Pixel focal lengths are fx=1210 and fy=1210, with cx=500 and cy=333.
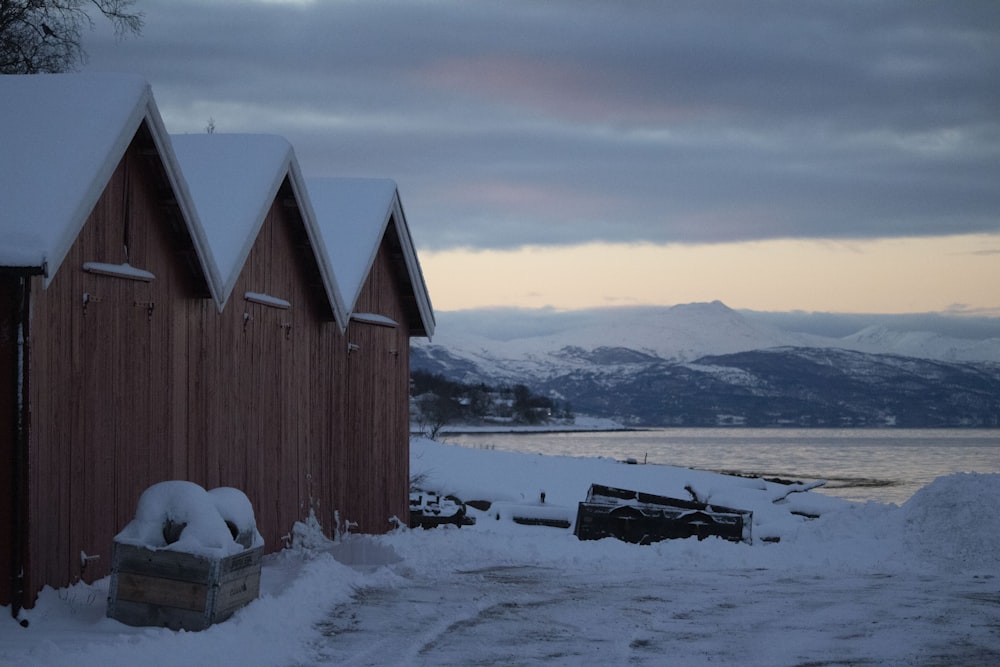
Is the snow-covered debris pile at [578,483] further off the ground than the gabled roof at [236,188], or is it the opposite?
the gabled roof at [236,188]

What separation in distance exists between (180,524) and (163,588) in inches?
23.5

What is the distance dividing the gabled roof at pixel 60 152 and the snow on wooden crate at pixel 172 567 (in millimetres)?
2376

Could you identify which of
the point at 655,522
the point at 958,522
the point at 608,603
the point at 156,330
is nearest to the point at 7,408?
the point at 156,330

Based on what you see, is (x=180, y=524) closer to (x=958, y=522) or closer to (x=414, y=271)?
(x=414, y=271)

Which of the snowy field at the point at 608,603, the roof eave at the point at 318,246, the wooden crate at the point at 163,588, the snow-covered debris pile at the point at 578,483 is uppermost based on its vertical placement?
the roof eave at the point at 318,246

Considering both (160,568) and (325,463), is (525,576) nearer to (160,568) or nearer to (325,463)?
(325,463)

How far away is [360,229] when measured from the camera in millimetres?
21031

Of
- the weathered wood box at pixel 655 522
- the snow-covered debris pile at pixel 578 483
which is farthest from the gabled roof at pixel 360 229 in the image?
the snow-covered debris pile at pixel 578 483

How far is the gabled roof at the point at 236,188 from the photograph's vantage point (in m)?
15.2

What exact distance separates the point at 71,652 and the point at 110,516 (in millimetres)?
3247

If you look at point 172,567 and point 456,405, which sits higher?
point 456,405

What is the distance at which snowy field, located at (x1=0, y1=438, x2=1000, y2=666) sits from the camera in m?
Answer: 10.8

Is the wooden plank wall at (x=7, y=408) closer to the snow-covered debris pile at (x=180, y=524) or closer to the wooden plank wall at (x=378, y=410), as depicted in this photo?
the snow-covered debris pile at (x=180, y=524)

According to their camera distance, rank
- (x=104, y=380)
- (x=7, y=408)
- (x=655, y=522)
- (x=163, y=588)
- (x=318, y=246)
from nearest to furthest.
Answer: (x=7, y=408) < (x=163, y=588) < (x=104, y=380) < (x=318, y=246) < (x=655, y=522)
